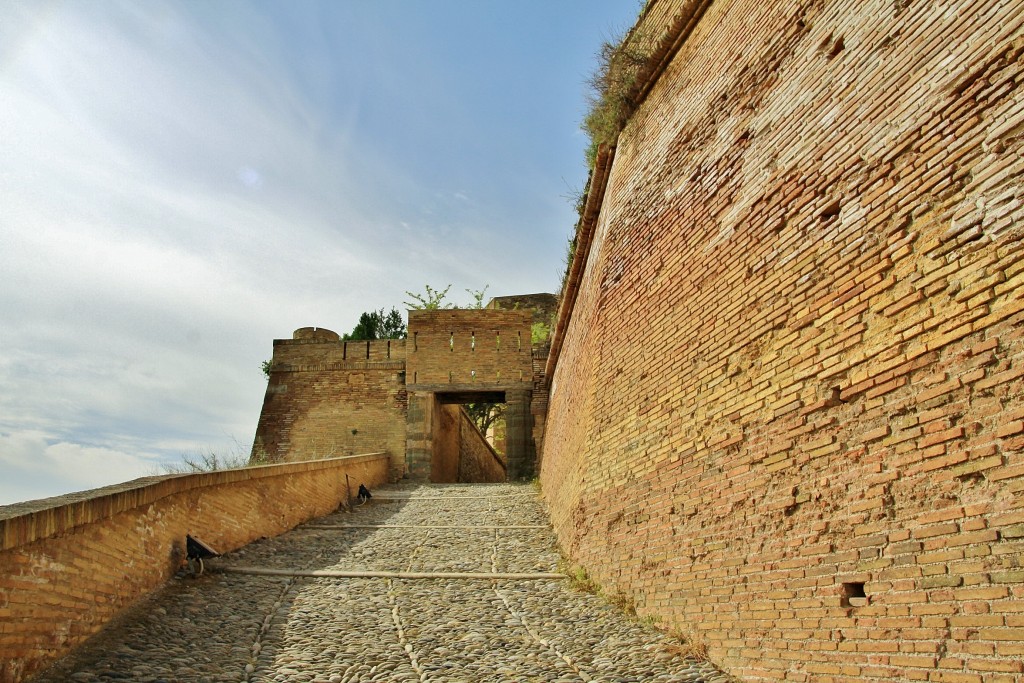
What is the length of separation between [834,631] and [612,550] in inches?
96.8

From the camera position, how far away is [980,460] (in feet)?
9.09

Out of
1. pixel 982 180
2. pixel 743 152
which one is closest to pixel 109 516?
pixel 743 152

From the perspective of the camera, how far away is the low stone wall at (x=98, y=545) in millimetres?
3787

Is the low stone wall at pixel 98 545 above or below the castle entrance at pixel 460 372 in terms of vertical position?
below

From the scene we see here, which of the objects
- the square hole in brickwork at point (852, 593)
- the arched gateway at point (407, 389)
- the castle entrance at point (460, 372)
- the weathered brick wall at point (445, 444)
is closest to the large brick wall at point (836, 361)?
the square hole in brickwork at point (852, 593)

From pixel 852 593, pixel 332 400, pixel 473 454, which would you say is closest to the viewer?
pixel 852 593

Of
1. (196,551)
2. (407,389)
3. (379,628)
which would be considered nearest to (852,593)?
(379,628)

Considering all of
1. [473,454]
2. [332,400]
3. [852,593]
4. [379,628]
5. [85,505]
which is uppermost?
[332,400]

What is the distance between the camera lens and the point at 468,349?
17.4 meters

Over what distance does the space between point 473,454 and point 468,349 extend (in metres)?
6.10

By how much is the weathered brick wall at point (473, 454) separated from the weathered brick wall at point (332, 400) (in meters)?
2.85

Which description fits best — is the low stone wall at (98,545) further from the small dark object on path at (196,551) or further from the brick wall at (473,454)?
the brick wall at (473,454)

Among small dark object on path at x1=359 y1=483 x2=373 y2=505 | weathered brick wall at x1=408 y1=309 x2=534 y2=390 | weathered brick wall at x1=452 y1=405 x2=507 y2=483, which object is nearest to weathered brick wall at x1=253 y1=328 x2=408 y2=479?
weathered brick wall at x1=408 y1=309 x2=534 y2=390

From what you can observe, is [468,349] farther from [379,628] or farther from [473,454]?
[379,628]
